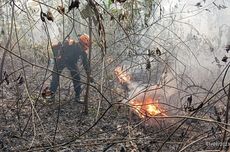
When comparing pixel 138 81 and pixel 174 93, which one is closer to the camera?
pixel 174 93

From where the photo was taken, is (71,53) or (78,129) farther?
(71,53)

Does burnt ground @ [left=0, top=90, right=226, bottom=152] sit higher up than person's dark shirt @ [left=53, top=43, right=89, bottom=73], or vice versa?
person's dark shirt @ [left=53, top=43, right=89, bottom=73]

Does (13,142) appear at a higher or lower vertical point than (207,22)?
lower

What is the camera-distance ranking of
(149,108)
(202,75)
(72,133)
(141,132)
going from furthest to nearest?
(202,75) < (149,108) < (141,132) < (72,133)

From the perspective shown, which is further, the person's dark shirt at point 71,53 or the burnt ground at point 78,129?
the person's dark shirt at point 71,53

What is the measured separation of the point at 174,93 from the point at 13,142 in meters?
5.48

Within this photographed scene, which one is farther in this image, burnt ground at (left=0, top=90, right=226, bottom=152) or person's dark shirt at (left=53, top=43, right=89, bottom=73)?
person's dark shirt at (left=53, top=43, right=89, bottom=73)

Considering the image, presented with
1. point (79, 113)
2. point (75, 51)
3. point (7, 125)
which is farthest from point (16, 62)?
point (7, 125)

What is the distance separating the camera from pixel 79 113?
6.37m

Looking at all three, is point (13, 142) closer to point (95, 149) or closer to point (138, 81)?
point (95, 149)

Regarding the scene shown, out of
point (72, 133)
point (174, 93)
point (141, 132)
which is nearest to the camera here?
point (72, 133)

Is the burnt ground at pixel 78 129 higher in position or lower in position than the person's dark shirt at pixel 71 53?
lower

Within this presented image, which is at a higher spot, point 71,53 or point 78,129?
point 71,53

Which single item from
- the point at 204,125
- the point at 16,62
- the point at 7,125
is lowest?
the point at 204,125
